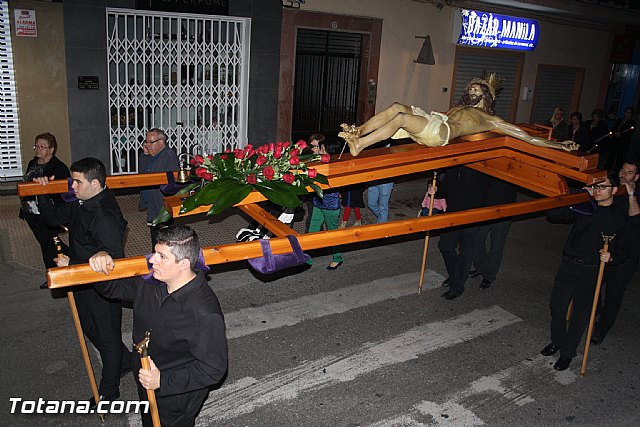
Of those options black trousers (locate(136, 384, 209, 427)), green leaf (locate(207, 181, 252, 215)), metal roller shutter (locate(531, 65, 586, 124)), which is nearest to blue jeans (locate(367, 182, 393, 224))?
green leaf (locate(207, 181, 252, 215))

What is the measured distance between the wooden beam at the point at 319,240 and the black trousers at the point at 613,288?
113cm

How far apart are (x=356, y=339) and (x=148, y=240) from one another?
13.0 ft

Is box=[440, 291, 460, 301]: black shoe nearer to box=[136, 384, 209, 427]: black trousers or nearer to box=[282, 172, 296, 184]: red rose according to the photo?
box=[282, 172, 296, 184]: red rose

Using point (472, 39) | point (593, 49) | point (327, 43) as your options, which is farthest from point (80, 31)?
point (593, 49)

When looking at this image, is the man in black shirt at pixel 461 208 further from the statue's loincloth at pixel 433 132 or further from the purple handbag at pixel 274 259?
the purple handbag at pixel 274 259

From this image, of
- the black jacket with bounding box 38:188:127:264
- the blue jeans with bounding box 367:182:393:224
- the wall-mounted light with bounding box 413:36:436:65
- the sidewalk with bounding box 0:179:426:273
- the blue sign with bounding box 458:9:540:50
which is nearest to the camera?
the black jacket with bounding box 38:188:127:264

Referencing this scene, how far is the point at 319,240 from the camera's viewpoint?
3.85m

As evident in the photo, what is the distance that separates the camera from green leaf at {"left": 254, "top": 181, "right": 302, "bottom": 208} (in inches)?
153

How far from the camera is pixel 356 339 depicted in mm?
6023

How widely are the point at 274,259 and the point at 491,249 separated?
456 centimetres

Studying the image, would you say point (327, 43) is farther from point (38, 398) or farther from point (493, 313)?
point (38, 398)

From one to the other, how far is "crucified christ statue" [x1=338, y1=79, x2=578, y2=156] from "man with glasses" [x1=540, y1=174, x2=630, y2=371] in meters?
0.60

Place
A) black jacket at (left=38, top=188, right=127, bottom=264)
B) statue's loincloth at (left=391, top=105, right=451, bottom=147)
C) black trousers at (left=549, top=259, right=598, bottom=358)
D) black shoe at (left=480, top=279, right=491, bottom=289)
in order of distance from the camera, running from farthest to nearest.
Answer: black shoe at (left=480, top=279, right=491, bottom=289), black trousers at (left=549, top=259, right=598, bottom=358), statue's loincloth at (left=391, top=105, right=451, bottom=147), black jacket at (left=38, top=188, right=127, bottom=264)

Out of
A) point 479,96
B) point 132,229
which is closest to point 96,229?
point 479,96
